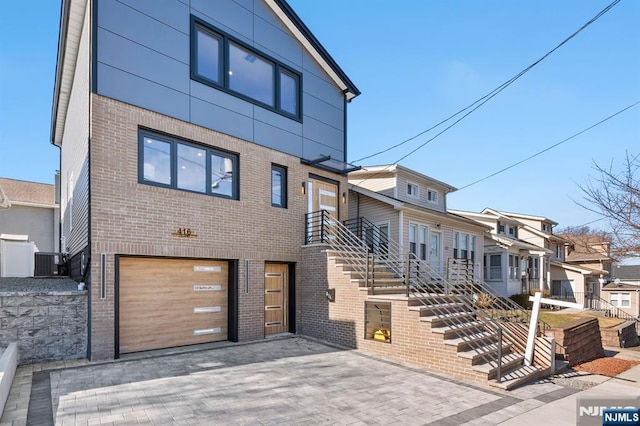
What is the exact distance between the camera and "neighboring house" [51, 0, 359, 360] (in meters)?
7.66

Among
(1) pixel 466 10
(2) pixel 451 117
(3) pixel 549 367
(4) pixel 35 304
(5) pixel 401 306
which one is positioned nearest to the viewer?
(4) pixel 35 304

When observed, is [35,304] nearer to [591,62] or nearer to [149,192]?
[149,192]

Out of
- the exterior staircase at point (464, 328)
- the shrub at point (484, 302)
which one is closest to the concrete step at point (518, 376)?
the exterior staircase at point (464, 328)

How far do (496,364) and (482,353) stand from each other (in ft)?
→ 0.98

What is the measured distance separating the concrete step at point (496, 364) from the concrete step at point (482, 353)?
0.08 m

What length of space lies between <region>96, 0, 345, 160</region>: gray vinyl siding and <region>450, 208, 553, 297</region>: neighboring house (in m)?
15.0

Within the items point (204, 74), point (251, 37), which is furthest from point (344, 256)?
point (251, 37)

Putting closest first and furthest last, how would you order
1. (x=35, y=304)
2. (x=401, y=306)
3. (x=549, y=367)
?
1. (x=35, y=304)
2. (x=549, y=367)
3. (x=401, y=306)

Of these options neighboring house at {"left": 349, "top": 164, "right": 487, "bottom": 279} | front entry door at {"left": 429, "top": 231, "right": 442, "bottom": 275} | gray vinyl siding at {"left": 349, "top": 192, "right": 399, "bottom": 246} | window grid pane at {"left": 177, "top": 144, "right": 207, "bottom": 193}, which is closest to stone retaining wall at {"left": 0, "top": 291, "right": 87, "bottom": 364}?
window grid pane at {"left": 177, "top": 144, "right": 207, "bottom": 193}

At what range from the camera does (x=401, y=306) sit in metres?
8.18

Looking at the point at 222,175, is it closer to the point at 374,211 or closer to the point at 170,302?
the point at 170,302

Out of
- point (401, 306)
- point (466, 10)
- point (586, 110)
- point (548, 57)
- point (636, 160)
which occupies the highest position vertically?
point (466, 10)

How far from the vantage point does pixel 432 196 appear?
2017 centimetres

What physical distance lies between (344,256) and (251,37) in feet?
22.8
